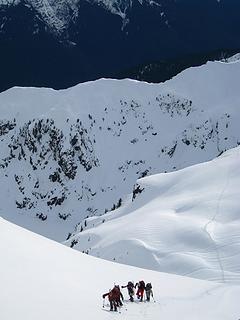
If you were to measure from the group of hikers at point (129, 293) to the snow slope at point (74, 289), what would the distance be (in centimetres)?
37

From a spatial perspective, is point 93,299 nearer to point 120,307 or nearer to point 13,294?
point 120,307

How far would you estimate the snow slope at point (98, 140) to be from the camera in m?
121

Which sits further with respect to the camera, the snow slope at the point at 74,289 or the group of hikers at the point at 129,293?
the group of hikers at the point at 129,293

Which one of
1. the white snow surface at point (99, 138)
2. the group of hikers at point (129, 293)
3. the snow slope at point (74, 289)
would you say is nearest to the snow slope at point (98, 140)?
the white snow surface at point (99, 138)

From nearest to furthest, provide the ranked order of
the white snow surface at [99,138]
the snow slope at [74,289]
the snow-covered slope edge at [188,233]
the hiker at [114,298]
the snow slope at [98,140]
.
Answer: the snow slope at [74,289] < the hiker at [114,298] < the snow-covered slope edge at [188,233] < the white snow surface at [99,138] < the snow slope at [98,140]

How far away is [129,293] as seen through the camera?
22672 millimetres

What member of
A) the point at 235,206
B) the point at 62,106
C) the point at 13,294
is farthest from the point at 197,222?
the point at 62,106

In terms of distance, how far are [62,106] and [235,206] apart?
91.4m

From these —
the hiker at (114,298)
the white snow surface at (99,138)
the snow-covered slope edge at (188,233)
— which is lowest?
the hiker at (114,298)

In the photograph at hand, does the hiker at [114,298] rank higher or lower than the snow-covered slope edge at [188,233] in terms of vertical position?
lower

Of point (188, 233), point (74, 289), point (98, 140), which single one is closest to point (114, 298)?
point (74, 289)

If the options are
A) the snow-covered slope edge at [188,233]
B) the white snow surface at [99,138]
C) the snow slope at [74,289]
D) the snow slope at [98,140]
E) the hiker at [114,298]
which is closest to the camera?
the snow slope at [74,289]

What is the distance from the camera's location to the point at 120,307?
68.3 feet

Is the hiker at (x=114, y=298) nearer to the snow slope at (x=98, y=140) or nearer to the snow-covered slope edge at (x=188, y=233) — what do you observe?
the snow-covered slope edge at (x=188, y=233)
